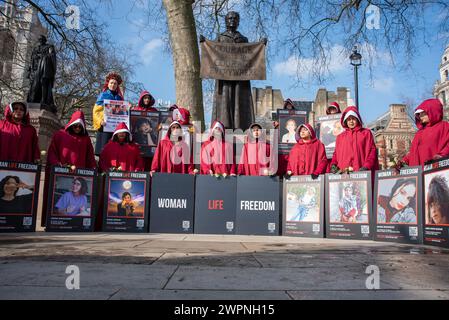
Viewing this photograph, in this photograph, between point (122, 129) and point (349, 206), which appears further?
point (122, 129)

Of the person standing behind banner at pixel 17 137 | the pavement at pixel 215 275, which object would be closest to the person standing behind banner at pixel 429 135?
the pavement at pixel 215 275

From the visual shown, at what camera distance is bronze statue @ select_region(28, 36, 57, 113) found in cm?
1373

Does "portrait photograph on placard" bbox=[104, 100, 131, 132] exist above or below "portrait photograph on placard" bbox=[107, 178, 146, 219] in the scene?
above

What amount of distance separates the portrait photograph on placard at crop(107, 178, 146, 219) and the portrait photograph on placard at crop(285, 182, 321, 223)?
9.19ft

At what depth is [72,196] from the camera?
7.20 metres

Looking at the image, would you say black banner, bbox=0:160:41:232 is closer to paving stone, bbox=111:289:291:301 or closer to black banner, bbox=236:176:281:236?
black banner, bbox=236:176:281:236

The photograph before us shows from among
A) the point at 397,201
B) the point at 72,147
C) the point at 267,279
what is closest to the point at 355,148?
the point at 397,201

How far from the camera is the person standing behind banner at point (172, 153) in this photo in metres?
8.45

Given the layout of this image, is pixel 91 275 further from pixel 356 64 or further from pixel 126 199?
pixel 356 64

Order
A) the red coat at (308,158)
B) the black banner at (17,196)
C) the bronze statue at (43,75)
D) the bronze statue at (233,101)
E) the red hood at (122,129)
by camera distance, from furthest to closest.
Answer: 1. the bronze statue at (43,75)
2. the bronze statue at (233,101)
3. the red hood at (122,129)
4. the red coat at (308,158)
5. the black banner at (17,196)

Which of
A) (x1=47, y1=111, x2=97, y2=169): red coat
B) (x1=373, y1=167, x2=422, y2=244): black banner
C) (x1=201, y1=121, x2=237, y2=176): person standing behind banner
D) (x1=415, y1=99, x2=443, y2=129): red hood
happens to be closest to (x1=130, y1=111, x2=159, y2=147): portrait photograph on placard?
(x1=47, y1=111, x2=97, y2=169): red coat

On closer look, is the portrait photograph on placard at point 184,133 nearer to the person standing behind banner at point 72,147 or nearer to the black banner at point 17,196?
the person standing behind banner at point 72,147

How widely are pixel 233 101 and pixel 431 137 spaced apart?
4961 millimetres

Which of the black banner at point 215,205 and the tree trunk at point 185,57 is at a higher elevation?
the tree trunk at point 185,57
